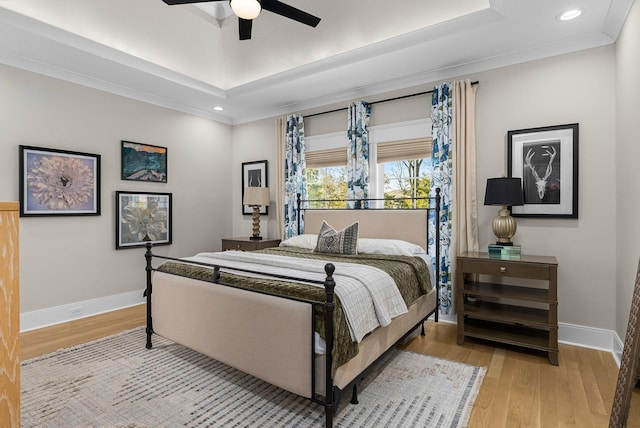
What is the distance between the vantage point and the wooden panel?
74 cm

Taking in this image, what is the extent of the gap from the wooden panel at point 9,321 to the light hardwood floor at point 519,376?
2146 mm

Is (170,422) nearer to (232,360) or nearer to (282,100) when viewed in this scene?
(232,360)

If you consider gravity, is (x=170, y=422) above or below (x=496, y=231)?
below

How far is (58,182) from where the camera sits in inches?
146

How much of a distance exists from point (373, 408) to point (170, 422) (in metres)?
1.23

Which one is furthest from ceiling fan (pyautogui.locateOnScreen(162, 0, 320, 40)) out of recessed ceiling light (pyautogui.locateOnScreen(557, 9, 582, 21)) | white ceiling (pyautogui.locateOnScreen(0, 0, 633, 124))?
recessed ceiling light (pyautogui.locateOnScreen(557, 9, 582, 21))

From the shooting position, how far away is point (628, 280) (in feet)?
8.62

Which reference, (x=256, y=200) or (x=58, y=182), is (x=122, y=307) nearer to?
(x=58, y=182)

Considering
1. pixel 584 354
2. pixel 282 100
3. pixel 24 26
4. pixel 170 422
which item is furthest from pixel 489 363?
pixel 24 26

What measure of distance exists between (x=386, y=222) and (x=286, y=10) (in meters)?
2.42

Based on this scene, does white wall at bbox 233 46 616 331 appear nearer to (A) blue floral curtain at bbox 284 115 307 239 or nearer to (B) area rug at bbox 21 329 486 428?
(B) area rug at bbox 21 329 486 428

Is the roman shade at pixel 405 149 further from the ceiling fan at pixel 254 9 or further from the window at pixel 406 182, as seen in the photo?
the ceiling fan at pixel 254 9

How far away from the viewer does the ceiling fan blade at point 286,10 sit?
8.00 feet

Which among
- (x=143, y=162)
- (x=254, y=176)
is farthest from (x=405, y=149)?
(x=143, y=162)
